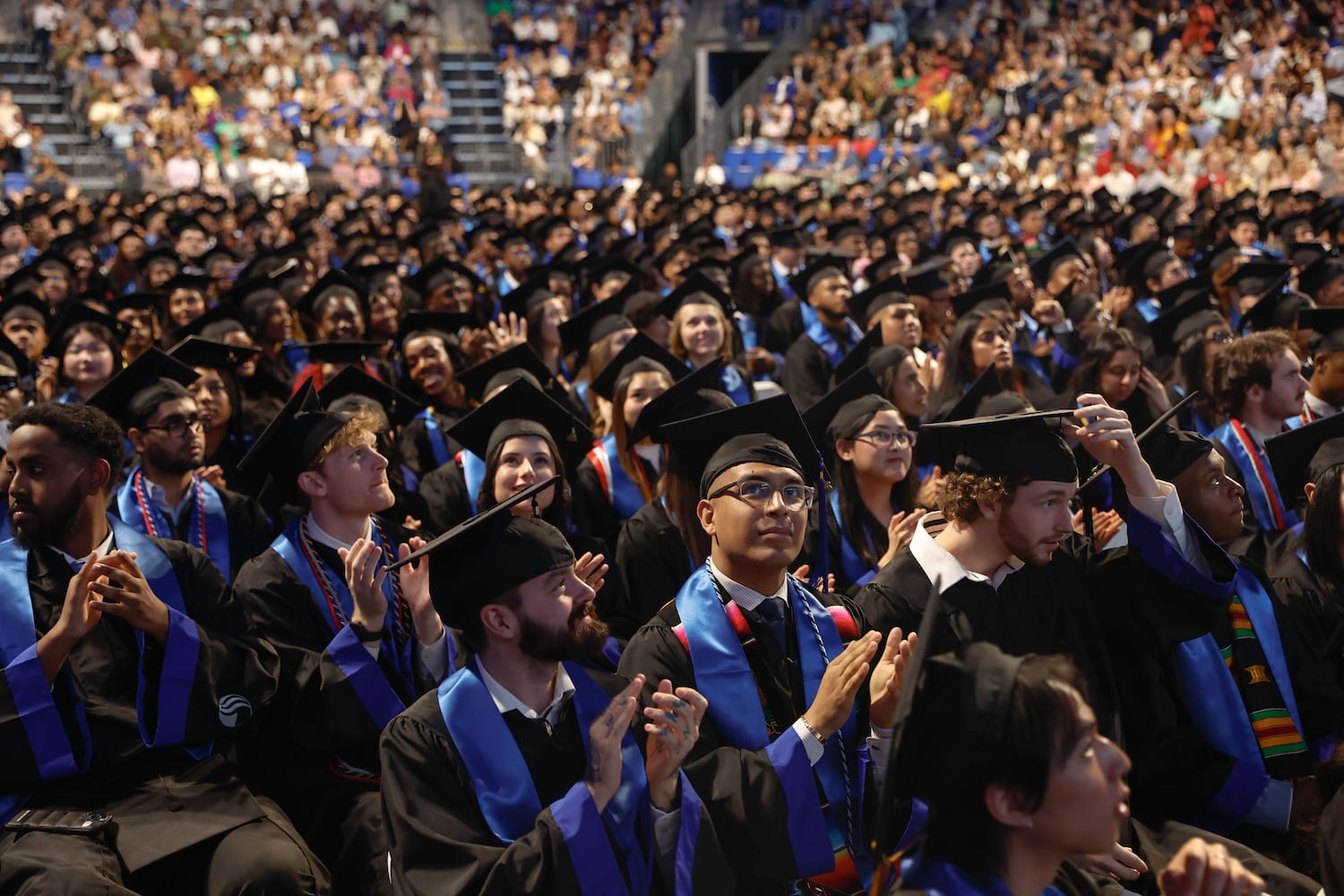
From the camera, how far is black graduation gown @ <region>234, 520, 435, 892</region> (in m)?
3.79

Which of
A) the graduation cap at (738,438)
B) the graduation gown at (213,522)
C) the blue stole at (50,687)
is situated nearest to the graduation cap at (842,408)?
the graduation cap at (738,438)

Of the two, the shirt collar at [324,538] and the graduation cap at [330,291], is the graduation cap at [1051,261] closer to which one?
the graduation cap at [330,291]

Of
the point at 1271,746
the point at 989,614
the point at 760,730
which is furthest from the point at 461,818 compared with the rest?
the point at 1271,746

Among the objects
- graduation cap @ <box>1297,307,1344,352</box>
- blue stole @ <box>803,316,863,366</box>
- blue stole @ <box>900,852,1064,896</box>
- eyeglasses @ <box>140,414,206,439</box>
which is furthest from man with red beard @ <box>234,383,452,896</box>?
graduation cap @ <box>1297,307,1344,352</box>

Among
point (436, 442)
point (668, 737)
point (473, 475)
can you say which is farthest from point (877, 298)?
point (668, 737)

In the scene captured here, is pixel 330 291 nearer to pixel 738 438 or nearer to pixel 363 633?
pixel 363 633

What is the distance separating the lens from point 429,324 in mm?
7684

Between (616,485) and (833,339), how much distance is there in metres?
3.25

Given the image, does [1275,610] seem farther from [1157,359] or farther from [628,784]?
[1157,359]

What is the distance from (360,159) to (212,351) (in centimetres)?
1689

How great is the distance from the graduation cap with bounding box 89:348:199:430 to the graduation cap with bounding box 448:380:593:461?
1.17 m

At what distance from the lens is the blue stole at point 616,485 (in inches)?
229

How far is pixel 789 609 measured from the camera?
3623 millimetres

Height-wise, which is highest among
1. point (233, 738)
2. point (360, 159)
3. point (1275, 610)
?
point (1275, 610)
